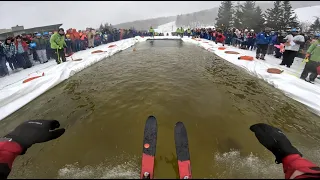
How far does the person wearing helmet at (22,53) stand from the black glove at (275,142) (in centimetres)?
1242

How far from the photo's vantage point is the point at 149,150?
4148 mm

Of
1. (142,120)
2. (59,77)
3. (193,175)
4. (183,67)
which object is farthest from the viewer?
(183,67)

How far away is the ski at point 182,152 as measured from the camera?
12.0 feet

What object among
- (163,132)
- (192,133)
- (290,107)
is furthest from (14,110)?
(290,107)

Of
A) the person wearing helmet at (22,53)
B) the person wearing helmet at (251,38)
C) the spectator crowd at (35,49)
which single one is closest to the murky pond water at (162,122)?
the spectator crowd at (35,49)

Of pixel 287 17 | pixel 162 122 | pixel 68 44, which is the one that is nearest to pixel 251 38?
pixel 162 122

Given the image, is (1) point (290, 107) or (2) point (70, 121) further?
(1) point (290, 107)

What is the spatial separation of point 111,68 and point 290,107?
9099 mm

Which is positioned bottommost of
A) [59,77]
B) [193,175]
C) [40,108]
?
[193,175]

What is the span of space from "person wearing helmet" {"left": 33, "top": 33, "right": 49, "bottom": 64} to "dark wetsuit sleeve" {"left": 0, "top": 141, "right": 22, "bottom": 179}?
10.2 metres

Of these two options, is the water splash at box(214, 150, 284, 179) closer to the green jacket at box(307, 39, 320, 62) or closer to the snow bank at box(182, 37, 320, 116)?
the snow bank at box(182, 37, 320, 116)

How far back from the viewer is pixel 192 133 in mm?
5027

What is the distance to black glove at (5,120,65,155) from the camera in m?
4.25

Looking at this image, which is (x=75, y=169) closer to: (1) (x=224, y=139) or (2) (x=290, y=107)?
(1) (x=224, y=139)
